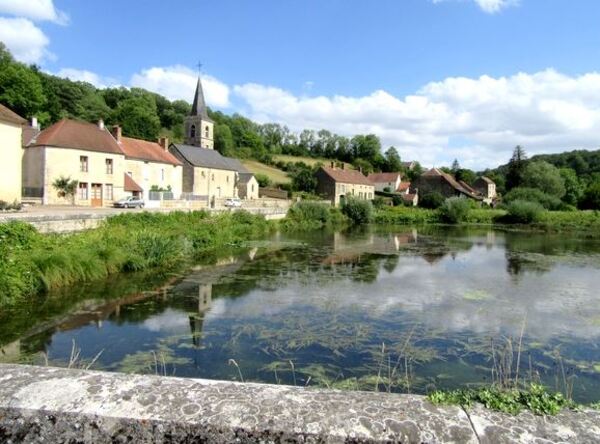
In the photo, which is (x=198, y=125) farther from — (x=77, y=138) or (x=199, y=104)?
(x=77, y=138)

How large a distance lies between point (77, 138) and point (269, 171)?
5050 cm

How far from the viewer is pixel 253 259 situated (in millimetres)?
21938

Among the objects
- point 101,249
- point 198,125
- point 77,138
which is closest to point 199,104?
point 198,125

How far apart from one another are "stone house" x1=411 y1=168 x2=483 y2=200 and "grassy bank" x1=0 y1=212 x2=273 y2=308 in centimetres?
5364

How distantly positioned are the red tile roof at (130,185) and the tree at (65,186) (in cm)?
519

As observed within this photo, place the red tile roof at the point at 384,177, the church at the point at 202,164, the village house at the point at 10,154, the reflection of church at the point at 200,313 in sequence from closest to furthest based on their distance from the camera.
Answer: the reflection of church at the point at 200,313, the village house at the point at 10,154, the church at the point at 202,164, the red tile roof at the point at 384,177

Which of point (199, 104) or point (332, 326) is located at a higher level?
point (199, 104)

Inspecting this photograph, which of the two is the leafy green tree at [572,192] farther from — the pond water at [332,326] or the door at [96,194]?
the door at [96,194]

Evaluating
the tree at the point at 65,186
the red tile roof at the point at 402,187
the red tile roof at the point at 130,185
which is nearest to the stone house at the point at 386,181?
the red tile roof at the point at 402,187

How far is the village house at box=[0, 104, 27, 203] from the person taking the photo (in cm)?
Answer: 2358

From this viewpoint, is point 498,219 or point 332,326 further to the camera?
point 498,219

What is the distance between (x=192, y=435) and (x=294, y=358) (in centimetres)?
681

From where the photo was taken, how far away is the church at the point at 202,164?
49.1 m

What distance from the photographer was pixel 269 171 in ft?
272
